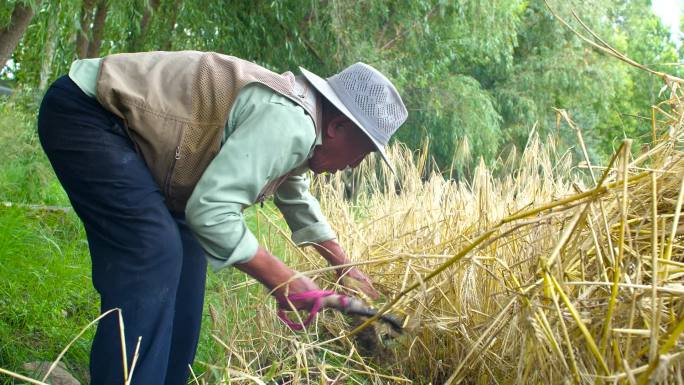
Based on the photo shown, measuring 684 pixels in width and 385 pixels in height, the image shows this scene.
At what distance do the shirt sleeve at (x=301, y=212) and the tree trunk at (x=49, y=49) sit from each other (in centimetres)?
220

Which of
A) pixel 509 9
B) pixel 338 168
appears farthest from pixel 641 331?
pixel 509 9

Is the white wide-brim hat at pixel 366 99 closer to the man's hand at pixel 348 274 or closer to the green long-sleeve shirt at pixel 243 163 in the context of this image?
the green long-sleeve shirt at pixel 243 163

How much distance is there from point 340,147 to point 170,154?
523 millimetres

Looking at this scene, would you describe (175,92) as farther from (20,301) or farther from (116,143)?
(20,301)

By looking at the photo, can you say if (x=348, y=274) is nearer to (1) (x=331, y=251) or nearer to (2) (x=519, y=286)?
(1) (x=331, y=251)

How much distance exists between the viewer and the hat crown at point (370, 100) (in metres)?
2.43

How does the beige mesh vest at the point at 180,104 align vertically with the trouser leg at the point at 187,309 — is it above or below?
above

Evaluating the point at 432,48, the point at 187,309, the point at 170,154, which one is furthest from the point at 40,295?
the point at 432,48

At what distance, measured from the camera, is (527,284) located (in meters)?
2.01

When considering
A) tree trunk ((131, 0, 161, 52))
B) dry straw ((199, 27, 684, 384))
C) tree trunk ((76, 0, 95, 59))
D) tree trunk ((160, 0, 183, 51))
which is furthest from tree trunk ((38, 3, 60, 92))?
dry straw ((199, 27, 684, 384))

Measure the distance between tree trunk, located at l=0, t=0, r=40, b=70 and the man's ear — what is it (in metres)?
2.34

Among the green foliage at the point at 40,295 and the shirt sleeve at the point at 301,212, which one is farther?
the green foliage at the point at 40,295

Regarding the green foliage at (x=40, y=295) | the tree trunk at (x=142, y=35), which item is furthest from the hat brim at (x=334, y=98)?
the tree trunk at (x=142, y=35)

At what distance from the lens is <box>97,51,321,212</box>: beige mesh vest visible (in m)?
2.26
